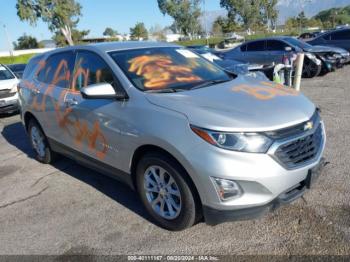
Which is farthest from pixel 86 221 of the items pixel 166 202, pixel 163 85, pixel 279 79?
pixel 279 79

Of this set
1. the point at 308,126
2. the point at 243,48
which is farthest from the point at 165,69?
the point at 243,48

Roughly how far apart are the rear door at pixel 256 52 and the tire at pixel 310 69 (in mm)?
1523

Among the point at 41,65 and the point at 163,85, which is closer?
the point at 163,85

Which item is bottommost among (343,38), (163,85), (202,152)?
(343,38)

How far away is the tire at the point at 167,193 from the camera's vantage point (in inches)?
117

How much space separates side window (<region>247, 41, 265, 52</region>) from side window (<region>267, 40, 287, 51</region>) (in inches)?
9.9

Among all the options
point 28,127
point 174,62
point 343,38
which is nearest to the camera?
point 174,62

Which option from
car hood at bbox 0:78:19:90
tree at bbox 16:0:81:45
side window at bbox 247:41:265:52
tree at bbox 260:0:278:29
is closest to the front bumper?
car hood at bbox 0:78:19:90

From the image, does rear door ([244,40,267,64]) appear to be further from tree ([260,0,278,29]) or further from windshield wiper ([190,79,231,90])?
tree ([260,0,278,29])

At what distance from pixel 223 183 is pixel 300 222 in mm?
1052

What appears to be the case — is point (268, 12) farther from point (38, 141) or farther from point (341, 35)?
point (38, 141)

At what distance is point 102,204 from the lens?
4.02 m

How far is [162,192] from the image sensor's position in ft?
10.7

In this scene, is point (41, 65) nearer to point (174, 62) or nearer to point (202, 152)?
point (174, 62)
